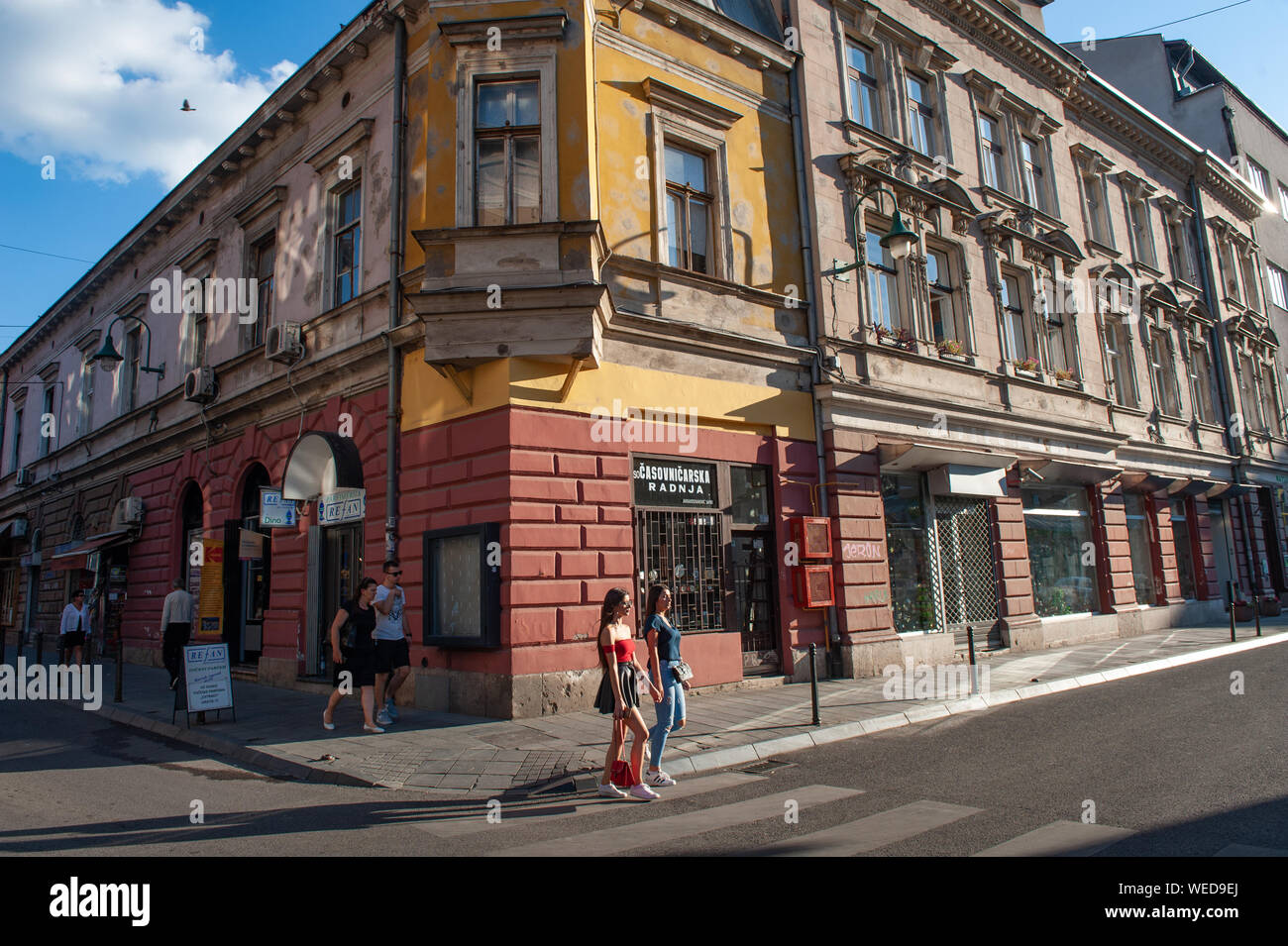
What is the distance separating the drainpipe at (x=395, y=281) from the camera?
12.1 meters

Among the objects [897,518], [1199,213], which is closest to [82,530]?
[897,518]

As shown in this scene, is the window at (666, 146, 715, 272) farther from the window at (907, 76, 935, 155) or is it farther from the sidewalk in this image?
the sidewalk

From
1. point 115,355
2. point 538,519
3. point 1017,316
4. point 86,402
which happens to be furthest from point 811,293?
point 86,402

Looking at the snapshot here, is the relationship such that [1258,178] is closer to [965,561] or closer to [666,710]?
[965,561]

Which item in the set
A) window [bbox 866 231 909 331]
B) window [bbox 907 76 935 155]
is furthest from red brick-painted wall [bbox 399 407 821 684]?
window [bbox 907 76 935 155]

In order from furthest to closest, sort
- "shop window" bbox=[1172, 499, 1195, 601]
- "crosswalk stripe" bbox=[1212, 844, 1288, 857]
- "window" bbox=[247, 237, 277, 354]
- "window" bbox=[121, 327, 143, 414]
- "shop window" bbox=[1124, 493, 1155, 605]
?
1. "shop window" bbox=[1172, 499, 1195, 601]
2. "window" bbox=[121, 327, 143, 414]
3. "shop window" bbox=[1124, 493, 1155, 605]
4. "window" bbox=[247, 237, 277, 354]
5. "crosswalk stripe" bbox=[1212, 844, 1288, 857]

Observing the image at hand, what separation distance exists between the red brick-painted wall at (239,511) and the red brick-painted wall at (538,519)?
101 centimetres

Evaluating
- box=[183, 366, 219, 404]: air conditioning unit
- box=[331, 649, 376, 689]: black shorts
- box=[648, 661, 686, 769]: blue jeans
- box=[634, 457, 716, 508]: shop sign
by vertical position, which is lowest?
box=[648, 661, 686, 769]: blue jeans

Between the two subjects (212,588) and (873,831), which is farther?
(212,588)

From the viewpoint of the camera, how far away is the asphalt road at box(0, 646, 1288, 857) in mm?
A: 5086

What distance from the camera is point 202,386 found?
1717cm

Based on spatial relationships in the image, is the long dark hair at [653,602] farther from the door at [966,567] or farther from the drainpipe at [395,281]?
the door at [966,567]

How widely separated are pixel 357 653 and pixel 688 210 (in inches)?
339

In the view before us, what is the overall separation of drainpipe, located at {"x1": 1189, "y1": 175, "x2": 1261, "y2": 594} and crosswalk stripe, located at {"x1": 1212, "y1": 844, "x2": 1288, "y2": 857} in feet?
86.8
